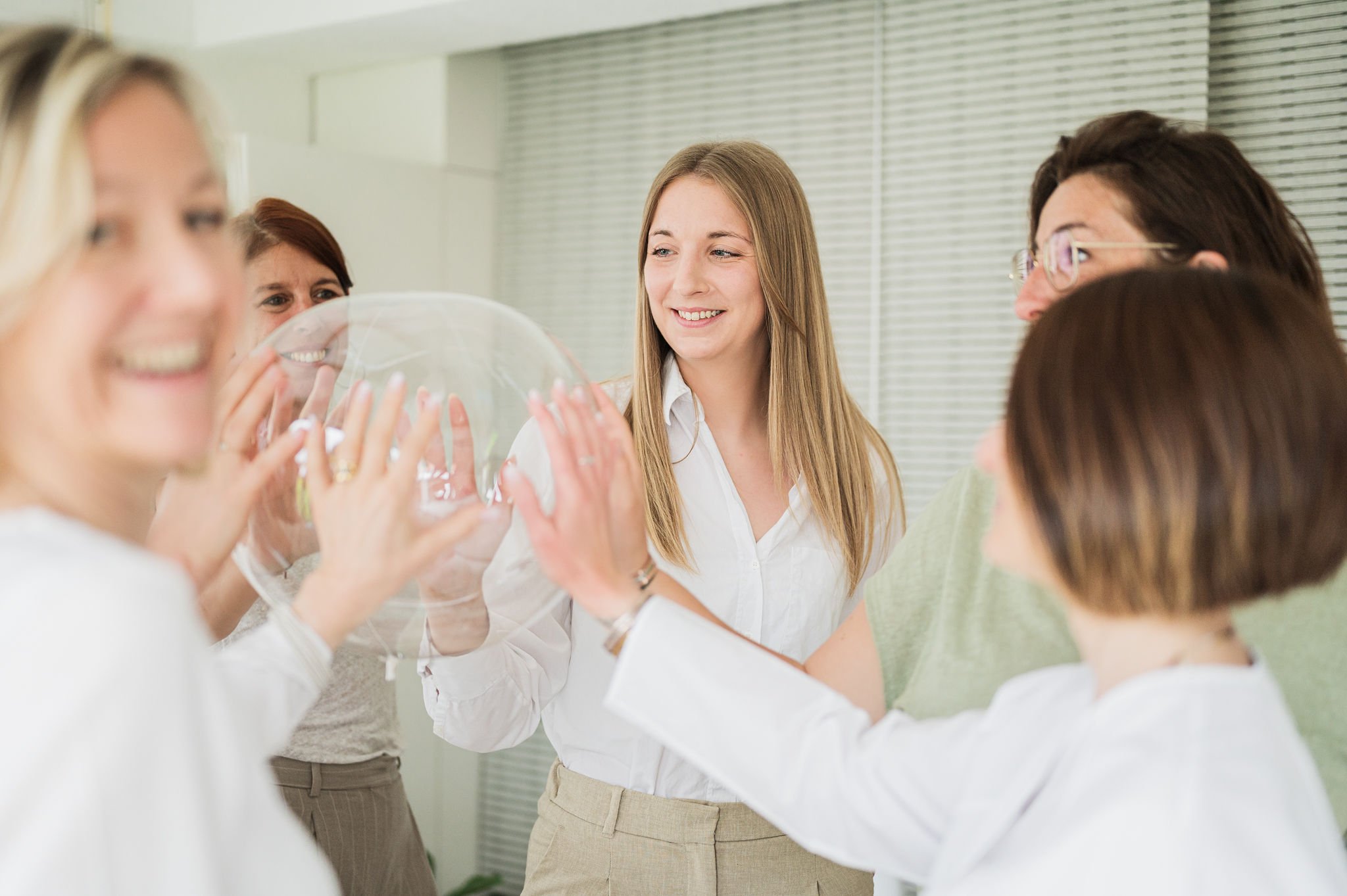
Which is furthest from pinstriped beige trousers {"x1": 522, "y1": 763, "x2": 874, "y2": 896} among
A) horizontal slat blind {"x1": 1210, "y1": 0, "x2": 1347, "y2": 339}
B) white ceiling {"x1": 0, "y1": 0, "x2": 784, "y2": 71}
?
white ceiling {"x1": 0, "y1": 0, "x2": 784, "y2": 71}

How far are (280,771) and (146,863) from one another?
1338mm

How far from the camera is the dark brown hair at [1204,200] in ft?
4.24

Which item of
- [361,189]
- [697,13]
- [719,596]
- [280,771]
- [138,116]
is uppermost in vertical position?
[697,13]

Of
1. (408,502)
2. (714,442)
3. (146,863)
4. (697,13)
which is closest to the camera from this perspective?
(146,863)

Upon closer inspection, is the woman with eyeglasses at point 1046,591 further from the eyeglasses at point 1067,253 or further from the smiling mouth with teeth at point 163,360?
the smiling mouth with teeth at point 163,360

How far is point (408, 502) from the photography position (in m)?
0.97

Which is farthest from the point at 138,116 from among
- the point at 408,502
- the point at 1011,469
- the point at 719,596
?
the point at 719,596

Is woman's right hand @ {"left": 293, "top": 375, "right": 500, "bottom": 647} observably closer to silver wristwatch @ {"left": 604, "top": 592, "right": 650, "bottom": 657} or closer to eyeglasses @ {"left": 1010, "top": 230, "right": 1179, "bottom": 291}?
silver wristwatch @ {"left": 604, "top": 592, "right": 650, "bottom": 657}

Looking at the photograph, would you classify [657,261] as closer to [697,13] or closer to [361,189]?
[697,13]

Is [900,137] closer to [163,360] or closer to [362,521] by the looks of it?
[362,521]

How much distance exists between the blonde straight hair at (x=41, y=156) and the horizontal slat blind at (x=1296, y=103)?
3.10 meters

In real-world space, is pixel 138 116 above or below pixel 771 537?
above

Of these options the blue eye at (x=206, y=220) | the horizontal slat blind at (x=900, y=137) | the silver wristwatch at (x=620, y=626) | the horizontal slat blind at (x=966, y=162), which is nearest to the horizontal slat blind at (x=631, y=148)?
the horizontal slat blind at (x=900, y=137)

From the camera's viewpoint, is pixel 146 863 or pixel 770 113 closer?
pixel 146 863
